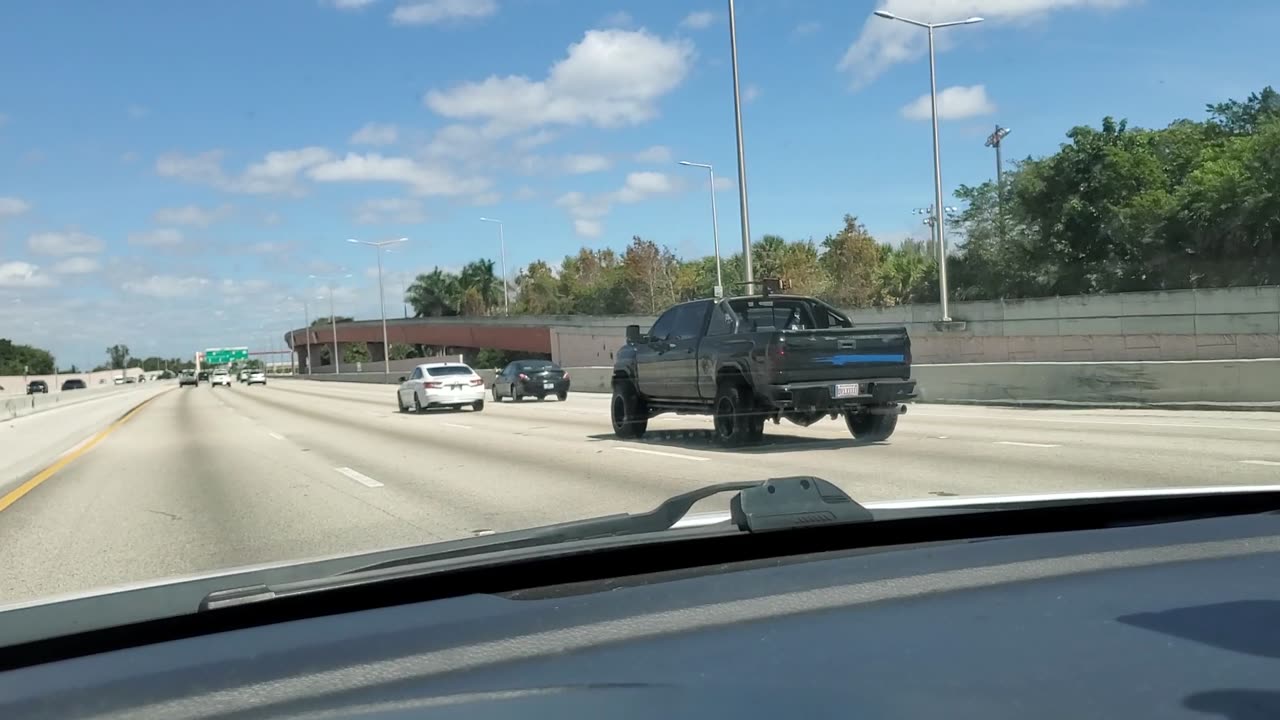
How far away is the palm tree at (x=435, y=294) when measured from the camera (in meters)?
130

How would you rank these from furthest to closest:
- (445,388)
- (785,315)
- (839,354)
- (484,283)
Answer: (484,283)
(445,388)
(785,315)
(839,354)

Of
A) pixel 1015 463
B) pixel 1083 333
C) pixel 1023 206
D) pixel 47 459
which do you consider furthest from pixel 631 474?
pixel 1023 206

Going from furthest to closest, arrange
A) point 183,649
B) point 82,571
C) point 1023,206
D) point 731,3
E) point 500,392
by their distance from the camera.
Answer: point 1023,206 → point 500,392 → point 731,3 → point 82,571 → point 183,649

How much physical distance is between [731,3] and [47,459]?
19.4 m

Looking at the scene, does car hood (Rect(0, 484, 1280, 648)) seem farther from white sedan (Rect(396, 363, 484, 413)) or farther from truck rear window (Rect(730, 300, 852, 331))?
white sedan (Rect(396, 363, 484, 413))

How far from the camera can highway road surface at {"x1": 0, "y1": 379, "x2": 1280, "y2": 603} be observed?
865 cm

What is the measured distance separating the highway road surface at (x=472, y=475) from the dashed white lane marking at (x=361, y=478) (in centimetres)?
5

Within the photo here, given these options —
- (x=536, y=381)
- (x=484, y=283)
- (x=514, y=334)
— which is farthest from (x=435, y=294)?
(x=536, y=381)

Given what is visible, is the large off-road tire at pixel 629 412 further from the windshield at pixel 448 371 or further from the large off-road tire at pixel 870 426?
the windshield at pixel 448 371

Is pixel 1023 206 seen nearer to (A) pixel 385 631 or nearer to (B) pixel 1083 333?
(B) pixel 1083 333

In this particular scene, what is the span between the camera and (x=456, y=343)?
9481 cm

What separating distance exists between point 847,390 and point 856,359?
0.46 metres

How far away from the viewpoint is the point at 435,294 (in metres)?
130

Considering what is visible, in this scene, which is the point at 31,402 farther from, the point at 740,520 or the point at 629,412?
the point at 740,520
